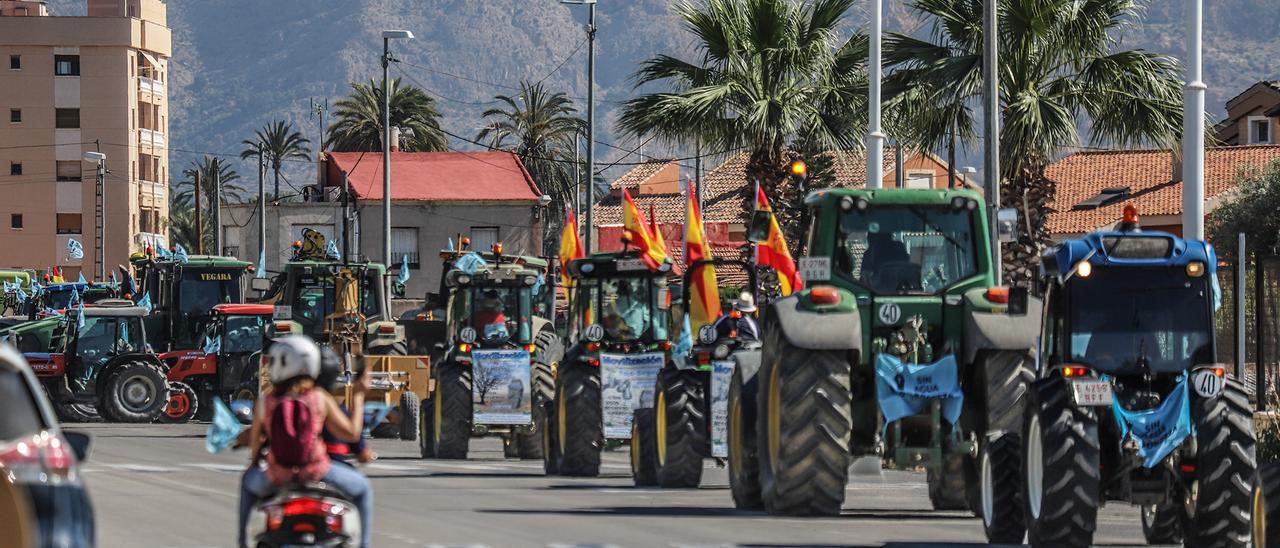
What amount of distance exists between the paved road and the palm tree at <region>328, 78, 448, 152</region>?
64.7 metres

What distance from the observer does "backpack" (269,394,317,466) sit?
10.5m

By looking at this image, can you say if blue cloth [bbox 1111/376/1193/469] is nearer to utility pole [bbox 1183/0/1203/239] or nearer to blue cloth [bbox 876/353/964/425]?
blue cloth [bbox 876/353/964/425]

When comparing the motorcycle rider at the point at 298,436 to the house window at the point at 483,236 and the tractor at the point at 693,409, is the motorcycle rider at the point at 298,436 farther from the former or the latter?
the house window at the point at 483,236

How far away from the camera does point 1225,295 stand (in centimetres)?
2620

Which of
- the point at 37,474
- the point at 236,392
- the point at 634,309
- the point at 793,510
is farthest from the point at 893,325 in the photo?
the point at 236,392

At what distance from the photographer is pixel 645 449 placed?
2255 centimetres

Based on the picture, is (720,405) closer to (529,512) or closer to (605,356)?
(529,512)

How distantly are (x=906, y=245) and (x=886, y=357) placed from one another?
1.28 m

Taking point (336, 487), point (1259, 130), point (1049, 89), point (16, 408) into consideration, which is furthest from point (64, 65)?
point (16, 408)

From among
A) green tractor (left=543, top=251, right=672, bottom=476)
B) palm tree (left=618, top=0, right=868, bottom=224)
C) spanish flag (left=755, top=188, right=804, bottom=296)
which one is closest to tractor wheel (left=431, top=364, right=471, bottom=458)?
green tractor (left=543, top=251, right=672, bottom=476)

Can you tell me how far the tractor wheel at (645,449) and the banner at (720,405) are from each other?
0.96 meters

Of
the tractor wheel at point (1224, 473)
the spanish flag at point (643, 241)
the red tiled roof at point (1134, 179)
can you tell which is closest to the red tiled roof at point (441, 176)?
the red tiled roof at point (1134, 179)

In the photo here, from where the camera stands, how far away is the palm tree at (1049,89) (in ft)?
97.8

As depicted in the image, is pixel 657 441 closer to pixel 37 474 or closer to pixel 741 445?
pixel 741 445
